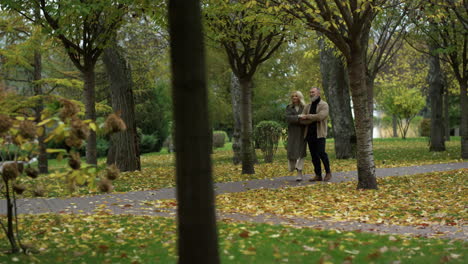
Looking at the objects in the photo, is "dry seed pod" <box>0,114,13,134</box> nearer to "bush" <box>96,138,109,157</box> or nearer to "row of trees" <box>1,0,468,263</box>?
"row of trees" <box>1,0,468,263</box>

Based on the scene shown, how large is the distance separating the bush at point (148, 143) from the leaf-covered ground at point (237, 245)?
28.1 metres

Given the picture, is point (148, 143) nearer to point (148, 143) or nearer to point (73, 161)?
point (148, 143)

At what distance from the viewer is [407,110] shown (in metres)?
42.5

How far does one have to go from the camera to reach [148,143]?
35531 mm

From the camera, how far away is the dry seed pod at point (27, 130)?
512 cm

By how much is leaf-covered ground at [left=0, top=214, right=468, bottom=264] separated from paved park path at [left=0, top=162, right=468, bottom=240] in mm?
619

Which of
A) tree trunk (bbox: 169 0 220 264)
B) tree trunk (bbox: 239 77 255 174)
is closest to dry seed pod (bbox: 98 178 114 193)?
tree trunk (bbox: 169 0 220 264)

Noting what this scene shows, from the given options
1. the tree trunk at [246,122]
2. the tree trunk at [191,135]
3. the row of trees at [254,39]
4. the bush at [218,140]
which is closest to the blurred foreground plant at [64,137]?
the row of trees at [254,39]

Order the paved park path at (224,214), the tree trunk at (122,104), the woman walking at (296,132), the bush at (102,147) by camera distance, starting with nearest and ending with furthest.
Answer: the paved park path at (224,214)
the woman walking at (296,132)
the tree trunk at (122,104)
the bush at (102,147)

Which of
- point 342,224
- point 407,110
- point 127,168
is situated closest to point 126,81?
point 127,168

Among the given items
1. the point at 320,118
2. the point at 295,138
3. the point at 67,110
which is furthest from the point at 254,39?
the point at 67,110

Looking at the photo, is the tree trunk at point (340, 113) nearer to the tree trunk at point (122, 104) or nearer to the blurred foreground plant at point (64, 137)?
the tree trunk at point (122, 104)

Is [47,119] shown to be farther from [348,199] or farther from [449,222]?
[348,199]

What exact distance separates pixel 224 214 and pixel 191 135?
15.9 ft
